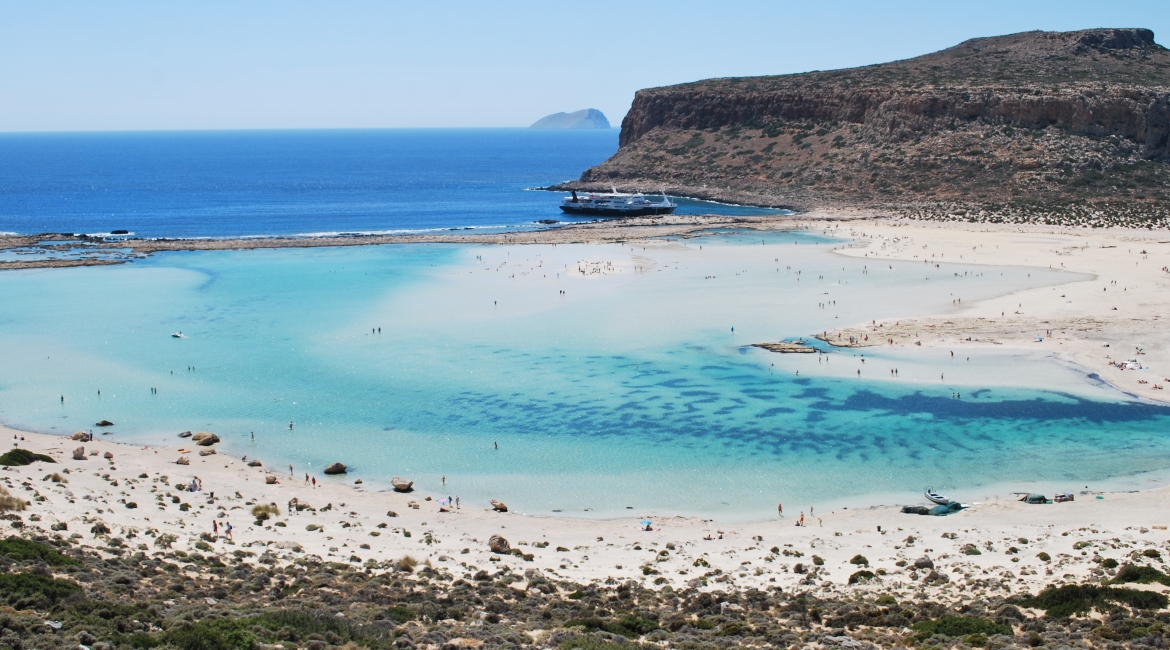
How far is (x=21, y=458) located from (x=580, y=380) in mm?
19729

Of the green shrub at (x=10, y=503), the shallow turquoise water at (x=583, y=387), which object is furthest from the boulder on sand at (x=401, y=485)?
the green shrub at (x=10, y=503)

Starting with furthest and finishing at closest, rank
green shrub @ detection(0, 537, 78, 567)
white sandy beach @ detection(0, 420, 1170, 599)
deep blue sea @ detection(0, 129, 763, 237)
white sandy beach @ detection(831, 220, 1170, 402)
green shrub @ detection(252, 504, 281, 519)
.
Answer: deep blue sea @ detection(0, 129, 763, 237) → white sandy beach @ detection(831, 220, 1170, 402) → green shrub @ detection(252, 504, 281, 519) → white sandy beach @ detection(0, 420, 1170, 599) → green shrub @ detection(0, 537, 78, 567)

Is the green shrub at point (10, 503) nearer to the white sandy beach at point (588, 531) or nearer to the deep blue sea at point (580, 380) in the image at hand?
the white sandy beach at point (588, 531)

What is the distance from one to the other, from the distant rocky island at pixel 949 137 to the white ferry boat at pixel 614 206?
11.4 m

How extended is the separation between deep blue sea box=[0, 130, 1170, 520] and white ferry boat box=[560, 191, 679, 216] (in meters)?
26.0

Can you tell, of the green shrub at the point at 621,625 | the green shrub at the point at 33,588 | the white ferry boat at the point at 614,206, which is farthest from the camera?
the white ferry boat at the point at 614,206

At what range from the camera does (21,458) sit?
98.5 feet

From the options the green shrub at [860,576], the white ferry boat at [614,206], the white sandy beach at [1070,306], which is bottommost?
the green shrub at [860,576]

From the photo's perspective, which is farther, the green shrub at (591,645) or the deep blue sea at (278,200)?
the deep blue sea at (278,200)

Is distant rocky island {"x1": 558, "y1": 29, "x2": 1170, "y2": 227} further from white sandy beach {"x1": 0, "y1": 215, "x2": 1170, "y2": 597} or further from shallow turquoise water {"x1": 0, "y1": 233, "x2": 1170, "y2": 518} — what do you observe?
white sandy beach {"x1": 0, "y1": 215, "x2": 1170, "y2": 597}

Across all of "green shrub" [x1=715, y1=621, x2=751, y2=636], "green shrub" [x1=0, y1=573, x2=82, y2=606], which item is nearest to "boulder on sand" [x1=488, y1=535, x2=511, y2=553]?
"green shrub" [x1=715, y1=621, x2=751, y2=636]

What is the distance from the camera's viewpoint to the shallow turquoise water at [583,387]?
3120 cm

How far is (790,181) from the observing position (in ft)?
354

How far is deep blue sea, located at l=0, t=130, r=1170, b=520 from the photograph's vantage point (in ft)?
102
